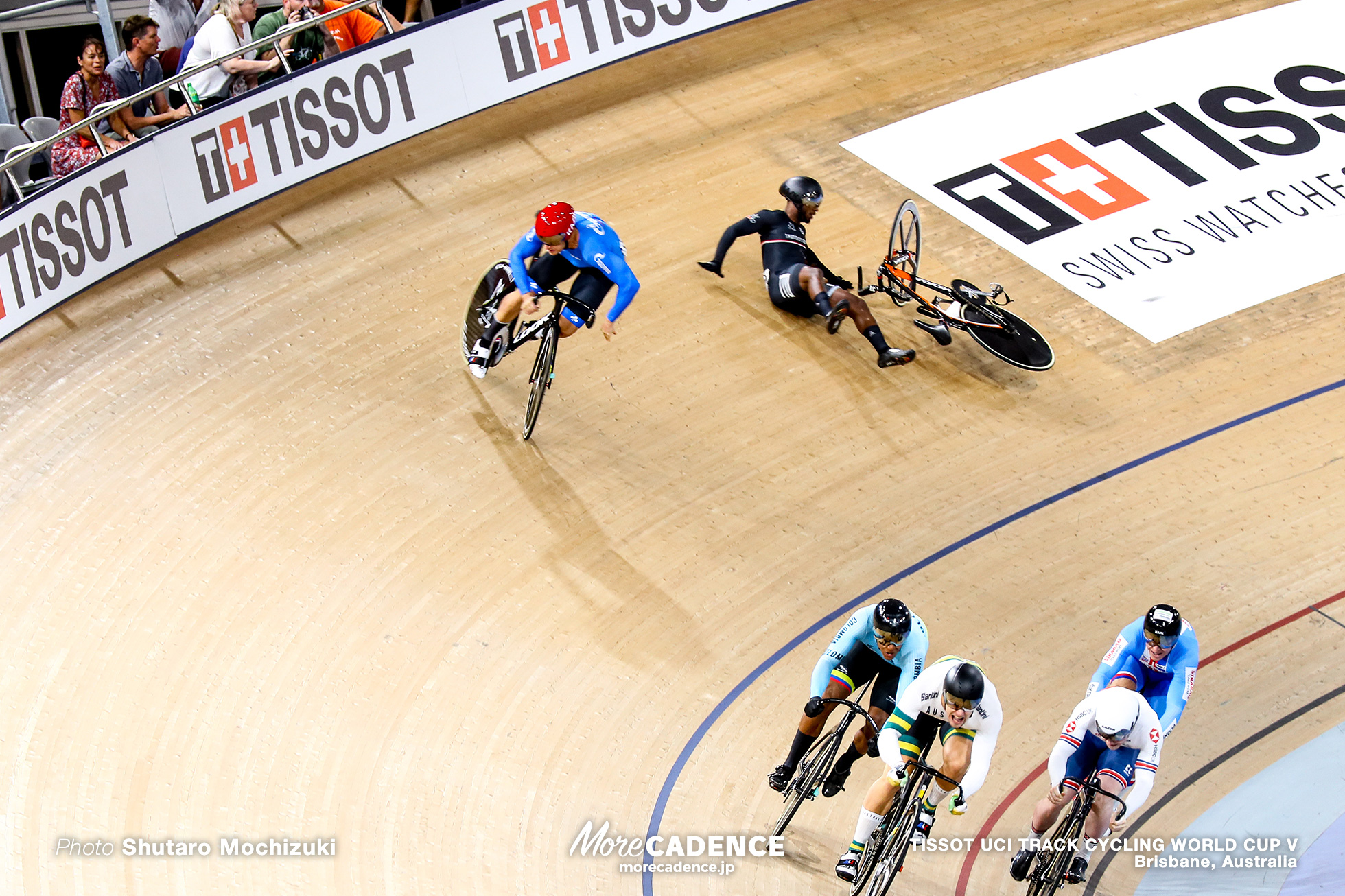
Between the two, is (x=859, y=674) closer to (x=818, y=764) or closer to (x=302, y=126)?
(x=818, y=764)

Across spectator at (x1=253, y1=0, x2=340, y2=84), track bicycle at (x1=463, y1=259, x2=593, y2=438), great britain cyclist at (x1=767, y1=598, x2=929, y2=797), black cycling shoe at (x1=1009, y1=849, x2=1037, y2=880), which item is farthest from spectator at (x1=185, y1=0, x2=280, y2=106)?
black cycling shoe at (x1=1009, y1=849, x2=1037, y2=880)

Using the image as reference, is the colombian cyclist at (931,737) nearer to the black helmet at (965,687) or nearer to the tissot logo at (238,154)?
the black helmet at (965,687)

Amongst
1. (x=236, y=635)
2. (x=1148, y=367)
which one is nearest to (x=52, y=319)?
(x=236, y=635)

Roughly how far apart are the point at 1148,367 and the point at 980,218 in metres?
1.61

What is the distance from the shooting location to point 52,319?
7672 millimetres

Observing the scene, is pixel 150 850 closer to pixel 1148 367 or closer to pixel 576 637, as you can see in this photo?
pixel 576 637

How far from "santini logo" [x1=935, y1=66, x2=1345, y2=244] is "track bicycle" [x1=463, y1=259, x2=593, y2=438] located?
3324 millimetres

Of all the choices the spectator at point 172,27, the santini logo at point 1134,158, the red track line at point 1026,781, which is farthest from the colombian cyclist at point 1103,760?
the spectator at point 172,27

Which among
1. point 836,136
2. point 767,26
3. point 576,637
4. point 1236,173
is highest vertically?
point 767,26

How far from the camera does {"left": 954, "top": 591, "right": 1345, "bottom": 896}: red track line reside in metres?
5.17

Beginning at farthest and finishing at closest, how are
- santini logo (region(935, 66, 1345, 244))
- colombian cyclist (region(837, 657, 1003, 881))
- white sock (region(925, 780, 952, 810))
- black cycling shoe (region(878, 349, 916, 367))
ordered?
1. santini logo (region(935, 66, 1345, 244))
2. black cycling shoe (region(878, 349, 916, 367))
3. white sock (region(925, 780, 952, 810))
4. colombian cyclist (region(837, 657, 1003, 881))

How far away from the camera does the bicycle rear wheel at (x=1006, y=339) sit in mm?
7688

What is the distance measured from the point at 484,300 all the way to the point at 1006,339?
3.01m

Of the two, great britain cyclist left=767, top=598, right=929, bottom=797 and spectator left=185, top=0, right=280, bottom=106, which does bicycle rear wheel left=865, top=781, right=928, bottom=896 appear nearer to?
great britain cyclist left=767, top=598, right=929, bottom=797
